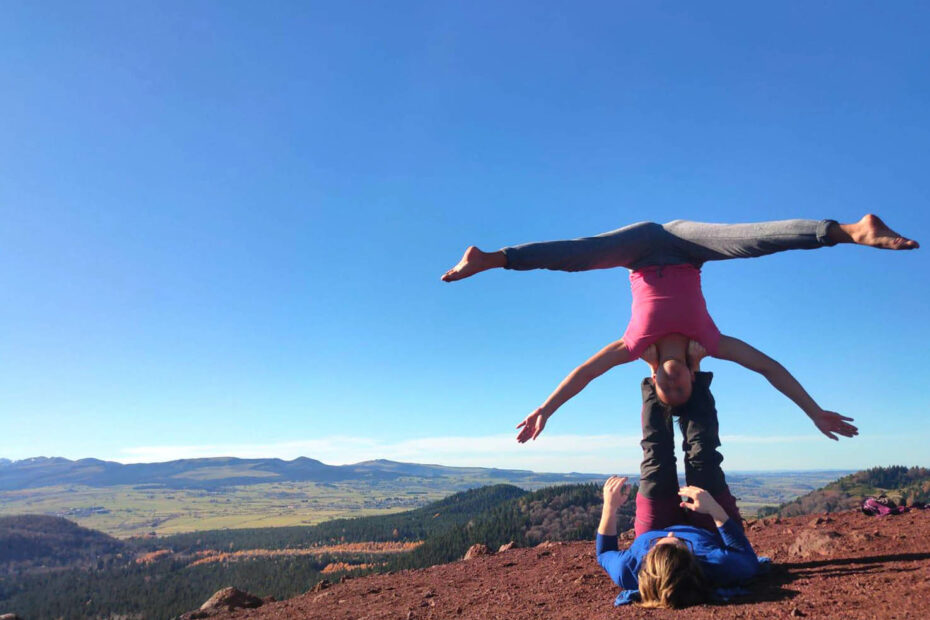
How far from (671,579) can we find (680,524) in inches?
68.6

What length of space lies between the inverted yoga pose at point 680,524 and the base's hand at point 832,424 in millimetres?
1339

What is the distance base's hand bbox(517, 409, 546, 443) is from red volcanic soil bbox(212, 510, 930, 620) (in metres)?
2.13

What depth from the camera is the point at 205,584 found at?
114 meters

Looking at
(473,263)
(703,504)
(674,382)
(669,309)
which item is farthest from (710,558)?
(473,263)

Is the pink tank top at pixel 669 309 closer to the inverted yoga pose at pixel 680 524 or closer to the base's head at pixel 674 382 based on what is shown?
the base's head at pixel 674 382

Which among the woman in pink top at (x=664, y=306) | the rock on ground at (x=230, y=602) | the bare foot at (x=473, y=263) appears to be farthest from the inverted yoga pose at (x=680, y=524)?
the rock on ground at (x=230, y=602)

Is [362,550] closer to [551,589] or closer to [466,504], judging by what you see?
[466,504]

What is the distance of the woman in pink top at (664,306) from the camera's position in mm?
6781

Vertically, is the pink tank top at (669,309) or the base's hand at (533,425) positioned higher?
the pink tank top at (669,309)

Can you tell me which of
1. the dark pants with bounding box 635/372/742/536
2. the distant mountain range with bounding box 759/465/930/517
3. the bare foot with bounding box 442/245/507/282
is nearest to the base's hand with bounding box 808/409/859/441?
the dark pants with bounding box 635/372/742/536

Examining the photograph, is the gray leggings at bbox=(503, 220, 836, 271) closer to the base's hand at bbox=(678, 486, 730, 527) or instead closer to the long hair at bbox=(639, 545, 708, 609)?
the base's hand at bbox=(678, 486, 730, 527)

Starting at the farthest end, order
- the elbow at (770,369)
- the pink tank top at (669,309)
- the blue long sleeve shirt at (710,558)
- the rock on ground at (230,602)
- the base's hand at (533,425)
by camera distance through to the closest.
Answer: the rock on ground at (230,602) < the elbow at (770,369) < the base's hand at (533,425) < the pink tank top at (669,309) < the blue long sleeve shirt at (710,558)

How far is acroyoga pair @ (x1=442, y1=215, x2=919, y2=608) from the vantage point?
21.6 feet

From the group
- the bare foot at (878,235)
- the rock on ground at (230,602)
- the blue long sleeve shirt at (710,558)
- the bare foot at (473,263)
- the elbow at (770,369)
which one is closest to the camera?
the bare foot at (878,235)
